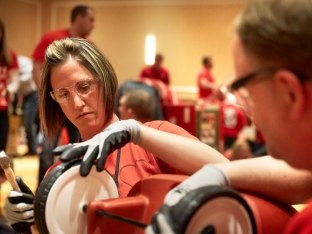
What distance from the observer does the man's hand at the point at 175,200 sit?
0.71 m

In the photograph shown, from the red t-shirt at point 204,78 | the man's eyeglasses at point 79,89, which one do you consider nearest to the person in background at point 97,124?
the man's eyeglasses at point 79,89

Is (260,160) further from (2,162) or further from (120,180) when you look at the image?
(2,162)

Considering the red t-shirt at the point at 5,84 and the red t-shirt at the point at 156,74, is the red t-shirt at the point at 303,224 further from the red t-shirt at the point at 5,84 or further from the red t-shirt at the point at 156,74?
the red t-shirt at the point at 156,74

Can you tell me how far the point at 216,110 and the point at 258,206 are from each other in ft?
16.0

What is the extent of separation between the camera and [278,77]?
2.23 feet

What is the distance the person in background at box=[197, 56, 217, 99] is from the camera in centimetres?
797

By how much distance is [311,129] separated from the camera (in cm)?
69

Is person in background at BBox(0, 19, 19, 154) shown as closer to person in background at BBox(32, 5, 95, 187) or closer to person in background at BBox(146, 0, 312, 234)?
person in background at BBox(32, 5, 95, 187)

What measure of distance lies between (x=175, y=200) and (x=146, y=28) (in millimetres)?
9139

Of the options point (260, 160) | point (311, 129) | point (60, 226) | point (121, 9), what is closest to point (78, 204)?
point (60, 226)

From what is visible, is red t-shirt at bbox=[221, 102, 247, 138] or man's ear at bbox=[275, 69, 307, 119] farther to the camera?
red t-shirt at bbox=[221, 102, 247, 138]

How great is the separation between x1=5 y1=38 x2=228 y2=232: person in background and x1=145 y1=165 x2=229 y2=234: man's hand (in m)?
0.24

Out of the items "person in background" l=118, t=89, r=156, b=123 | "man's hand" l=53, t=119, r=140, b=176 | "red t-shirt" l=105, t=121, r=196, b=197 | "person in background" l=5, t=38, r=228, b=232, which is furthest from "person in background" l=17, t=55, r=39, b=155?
"man's hand" l=53, t=119, r=140, b=176

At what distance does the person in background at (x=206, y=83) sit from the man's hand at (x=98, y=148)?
6.84 meters
